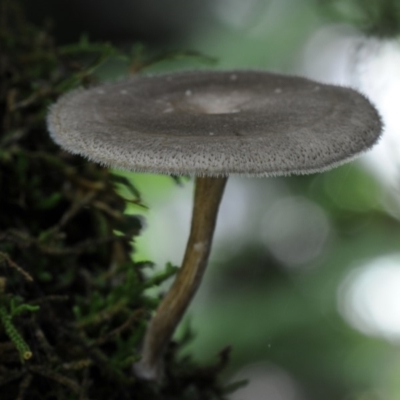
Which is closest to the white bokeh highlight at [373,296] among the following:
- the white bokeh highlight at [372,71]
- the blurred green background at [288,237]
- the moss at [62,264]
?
the blurred green background at [288,237]

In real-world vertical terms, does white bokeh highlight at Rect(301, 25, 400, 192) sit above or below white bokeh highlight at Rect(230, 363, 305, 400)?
above

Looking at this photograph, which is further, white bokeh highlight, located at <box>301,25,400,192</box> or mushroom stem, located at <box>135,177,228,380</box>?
white bokeh highlight, located at <box>301,25,400,192</box>

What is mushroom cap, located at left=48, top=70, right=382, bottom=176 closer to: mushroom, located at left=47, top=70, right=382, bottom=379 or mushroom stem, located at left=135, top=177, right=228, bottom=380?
mushroom, located at left=47, top=70, right=382, bottom=379

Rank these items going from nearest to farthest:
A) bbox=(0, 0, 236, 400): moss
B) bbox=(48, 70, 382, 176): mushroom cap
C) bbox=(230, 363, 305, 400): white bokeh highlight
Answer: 1. bbox=(48, 70, 382, 176): mushroom cap
2. bbox=(0, 0, 236, 400): moss
3. bbox=(230, 363, 305, 400): white bokeh highlight

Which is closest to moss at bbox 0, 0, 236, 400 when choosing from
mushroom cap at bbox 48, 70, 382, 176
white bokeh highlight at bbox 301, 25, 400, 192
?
mushroom cap at bbox 48, 70, 382, 176

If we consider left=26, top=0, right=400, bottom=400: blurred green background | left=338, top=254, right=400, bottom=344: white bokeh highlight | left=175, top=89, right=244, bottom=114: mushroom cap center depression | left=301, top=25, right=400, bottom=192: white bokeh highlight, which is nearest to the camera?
left=175, top=89, right=244, bottom=114: mushroom cap center depression

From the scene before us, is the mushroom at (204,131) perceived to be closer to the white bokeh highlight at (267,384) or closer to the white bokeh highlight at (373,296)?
the white bokeh highlight at (373,296)

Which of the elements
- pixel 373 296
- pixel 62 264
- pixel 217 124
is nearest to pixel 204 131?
pixel 217 124
